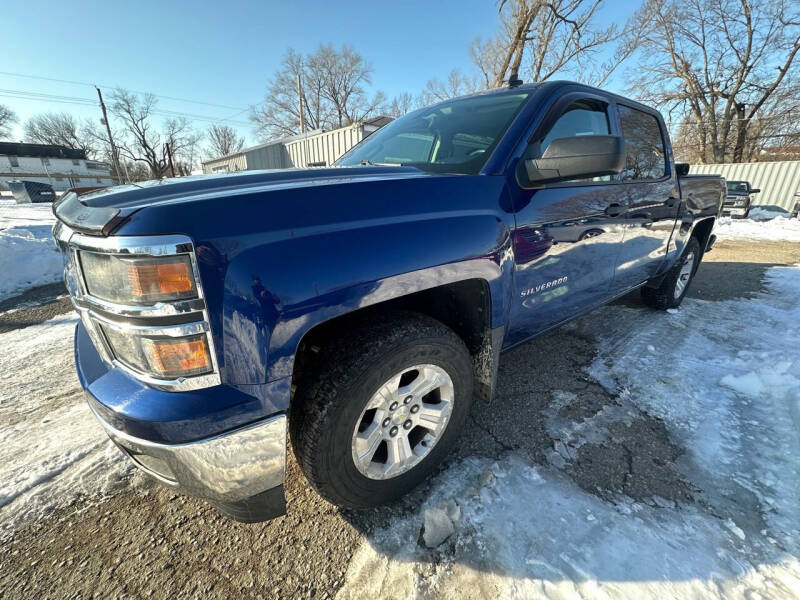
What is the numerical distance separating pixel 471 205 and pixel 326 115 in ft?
144

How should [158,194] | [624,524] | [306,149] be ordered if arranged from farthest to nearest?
[306,149] < [624,524] < [158,194]

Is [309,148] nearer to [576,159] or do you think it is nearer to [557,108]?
[557,108]

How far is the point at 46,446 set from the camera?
82.0 inches

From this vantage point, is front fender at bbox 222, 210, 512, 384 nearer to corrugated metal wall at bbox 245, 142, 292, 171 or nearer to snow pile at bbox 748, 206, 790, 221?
corrugated metal wall at bbox 245, 142, 292, 171

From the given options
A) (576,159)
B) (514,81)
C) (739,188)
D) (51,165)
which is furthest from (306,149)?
(51,165)

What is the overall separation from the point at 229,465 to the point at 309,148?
15160 millimetres

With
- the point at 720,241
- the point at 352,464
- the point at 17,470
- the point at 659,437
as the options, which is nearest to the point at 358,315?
the point at 352,464

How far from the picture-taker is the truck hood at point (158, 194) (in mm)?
1080

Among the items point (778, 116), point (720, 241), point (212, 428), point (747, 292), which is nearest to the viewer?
point (212, 428)

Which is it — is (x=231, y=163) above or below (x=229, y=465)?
above

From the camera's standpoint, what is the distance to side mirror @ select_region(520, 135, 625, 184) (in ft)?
5.47

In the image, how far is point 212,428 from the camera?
1.10 meters

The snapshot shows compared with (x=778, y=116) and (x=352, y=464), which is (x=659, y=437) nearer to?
(x=352, y=464)

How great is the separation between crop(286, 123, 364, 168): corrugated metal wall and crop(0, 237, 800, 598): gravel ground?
10.3 metres
